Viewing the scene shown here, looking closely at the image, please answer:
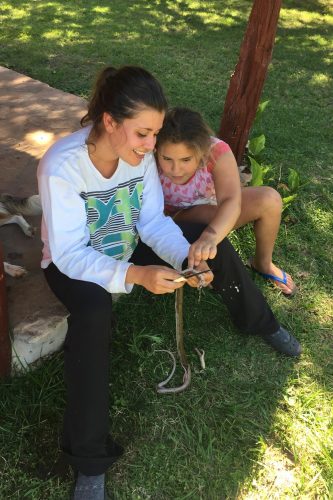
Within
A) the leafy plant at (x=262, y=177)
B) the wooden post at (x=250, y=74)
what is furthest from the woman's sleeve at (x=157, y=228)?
the wooden post at (x=250, y=74)

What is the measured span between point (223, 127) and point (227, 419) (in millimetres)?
2133

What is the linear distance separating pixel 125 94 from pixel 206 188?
917 mm

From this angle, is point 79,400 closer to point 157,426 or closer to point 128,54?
point 157,426

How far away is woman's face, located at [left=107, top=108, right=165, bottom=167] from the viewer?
2016 millimetres

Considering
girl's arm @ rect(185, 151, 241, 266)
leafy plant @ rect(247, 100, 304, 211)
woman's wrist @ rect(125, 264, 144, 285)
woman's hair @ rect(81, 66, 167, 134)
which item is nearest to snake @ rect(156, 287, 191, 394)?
girl's arm @ rect(185, 151, 241, 266)

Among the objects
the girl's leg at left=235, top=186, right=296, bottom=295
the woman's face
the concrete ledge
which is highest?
the woman's face

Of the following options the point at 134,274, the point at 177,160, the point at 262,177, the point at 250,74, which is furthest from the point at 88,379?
the point at 250,74

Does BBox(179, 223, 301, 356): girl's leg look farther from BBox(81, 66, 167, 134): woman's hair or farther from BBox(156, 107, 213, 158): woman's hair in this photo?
BBox(81, 66, 167, 134): woman's hair

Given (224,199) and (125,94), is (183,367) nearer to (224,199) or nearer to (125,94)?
(224,199)

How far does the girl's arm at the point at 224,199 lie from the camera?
2449mm

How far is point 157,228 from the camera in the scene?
8.04 feet

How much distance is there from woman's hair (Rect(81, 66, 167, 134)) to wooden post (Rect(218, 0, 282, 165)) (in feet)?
5.01

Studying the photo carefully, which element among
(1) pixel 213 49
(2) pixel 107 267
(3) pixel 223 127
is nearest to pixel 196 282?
(2) pixel 107 267

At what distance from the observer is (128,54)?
6547 mm
